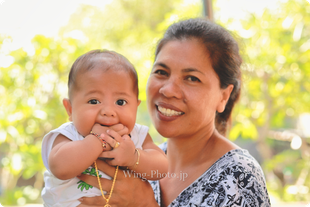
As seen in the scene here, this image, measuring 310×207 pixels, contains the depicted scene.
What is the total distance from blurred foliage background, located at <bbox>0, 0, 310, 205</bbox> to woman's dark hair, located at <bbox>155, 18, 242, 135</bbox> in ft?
1.96

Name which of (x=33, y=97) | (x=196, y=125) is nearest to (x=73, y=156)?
(x=196, y=125)

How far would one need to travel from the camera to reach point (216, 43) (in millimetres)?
1696

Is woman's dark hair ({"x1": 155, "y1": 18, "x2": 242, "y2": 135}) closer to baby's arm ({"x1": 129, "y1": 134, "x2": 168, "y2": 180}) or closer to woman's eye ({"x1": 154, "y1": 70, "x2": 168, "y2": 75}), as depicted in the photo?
woman's eye ({"x1": 154, "y1": 70, "x2": 168, "y2": 75})

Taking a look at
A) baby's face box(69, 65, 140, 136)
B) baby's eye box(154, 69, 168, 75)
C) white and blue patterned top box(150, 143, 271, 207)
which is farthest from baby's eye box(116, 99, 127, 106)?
white and blue patterned top box(150, 143, 271, 207)

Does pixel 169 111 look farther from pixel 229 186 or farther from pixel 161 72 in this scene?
pixel 229 186

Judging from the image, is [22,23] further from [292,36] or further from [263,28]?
[292,36]

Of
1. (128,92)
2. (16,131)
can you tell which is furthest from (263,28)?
(16,131)

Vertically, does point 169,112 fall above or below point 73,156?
above

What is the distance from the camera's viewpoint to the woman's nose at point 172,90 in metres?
1.57

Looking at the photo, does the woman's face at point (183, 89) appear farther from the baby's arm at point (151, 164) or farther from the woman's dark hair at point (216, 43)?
the baby's arm at point (151, 164)

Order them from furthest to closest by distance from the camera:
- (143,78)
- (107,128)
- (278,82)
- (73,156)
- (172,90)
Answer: (278,82)
(143,78)
(172,90)
(107,128)
(73,156)

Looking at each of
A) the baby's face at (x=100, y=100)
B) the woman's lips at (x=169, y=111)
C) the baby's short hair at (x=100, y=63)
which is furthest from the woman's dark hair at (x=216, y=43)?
the baby's face at (x=100, y=100)

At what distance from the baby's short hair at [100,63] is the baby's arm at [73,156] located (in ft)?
0.90

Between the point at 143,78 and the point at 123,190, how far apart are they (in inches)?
66.9
